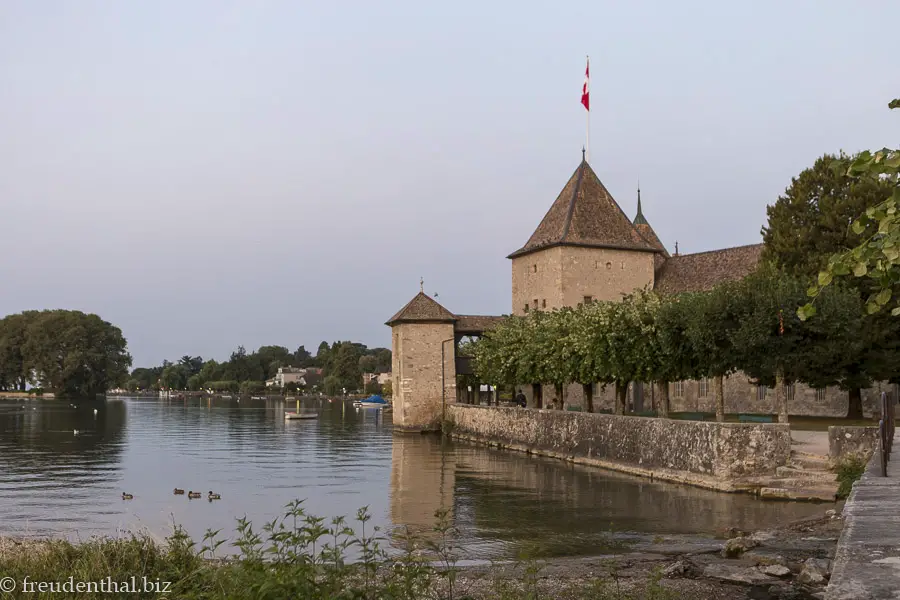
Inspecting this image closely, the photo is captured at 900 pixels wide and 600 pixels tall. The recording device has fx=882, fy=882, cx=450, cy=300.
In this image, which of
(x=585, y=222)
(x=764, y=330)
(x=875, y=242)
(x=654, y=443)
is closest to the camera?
(x=875, y=242)

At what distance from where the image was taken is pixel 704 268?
52.7 metres

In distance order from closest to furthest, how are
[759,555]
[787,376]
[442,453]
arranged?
[759,555]
[787,376]
[442,453]

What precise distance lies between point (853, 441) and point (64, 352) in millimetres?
106395

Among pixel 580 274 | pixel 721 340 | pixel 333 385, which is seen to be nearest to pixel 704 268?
Result: pixel 580 274

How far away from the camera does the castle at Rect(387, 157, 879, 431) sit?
43.8 meters

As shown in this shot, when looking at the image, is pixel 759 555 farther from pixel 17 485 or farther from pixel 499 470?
pixel 17 485

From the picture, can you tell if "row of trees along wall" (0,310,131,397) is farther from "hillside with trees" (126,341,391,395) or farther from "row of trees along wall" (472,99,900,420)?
"row of trees along wall" (472,99,900,420)

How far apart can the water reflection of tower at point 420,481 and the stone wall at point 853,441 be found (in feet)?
28.3

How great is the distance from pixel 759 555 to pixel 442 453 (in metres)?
22.8

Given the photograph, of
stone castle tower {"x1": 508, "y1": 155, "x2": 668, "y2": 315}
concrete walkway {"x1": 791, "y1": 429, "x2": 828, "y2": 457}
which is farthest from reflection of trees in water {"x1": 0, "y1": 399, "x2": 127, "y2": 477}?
stone castle tower {"x1": 508, "y1": 155, "x2": 668, "y2": 315}

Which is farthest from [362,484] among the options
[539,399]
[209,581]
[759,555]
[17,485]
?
[539,399]

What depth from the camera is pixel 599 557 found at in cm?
1281

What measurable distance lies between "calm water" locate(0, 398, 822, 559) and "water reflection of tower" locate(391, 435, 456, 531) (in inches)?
1.7

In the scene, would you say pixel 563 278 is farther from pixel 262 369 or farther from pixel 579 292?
pixel 262 369
